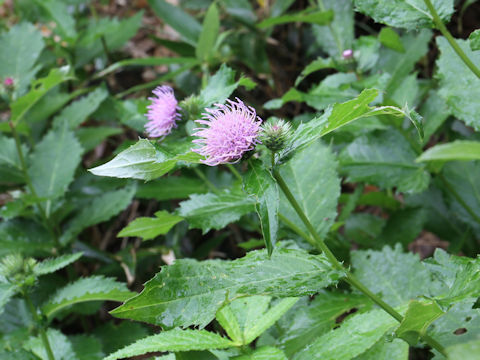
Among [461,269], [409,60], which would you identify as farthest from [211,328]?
A: [409,60]

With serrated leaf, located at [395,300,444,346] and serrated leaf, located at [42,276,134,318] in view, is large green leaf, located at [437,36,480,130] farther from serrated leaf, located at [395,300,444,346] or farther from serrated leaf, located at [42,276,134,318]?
serrated leaf, located at [42,276,134,318]

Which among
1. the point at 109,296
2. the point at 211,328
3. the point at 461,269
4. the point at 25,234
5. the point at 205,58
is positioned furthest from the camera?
the point at 205,58

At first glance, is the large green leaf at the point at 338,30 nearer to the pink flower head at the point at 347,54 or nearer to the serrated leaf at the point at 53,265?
the pink flower head at the point at 347,54

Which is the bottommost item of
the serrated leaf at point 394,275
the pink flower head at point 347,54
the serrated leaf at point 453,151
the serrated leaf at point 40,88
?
the serrated leaf at point 394,275

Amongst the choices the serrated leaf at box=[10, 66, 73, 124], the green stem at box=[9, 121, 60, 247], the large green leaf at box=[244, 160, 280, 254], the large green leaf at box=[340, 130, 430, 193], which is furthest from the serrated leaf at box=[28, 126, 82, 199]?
the large green leaf at box=[244, 160, 280, 254]

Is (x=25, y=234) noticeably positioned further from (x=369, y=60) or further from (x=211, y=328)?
(x=369, y=60)

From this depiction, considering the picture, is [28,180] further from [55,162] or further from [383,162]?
[383,162]

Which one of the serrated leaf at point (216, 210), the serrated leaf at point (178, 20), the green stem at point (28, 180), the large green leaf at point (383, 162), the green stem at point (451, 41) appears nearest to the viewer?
the green stem at point (451, 41)

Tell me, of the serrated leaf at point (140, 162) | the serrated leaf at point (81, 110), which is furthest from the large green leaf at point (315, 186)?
the serrated leaf at point (81, 110)
